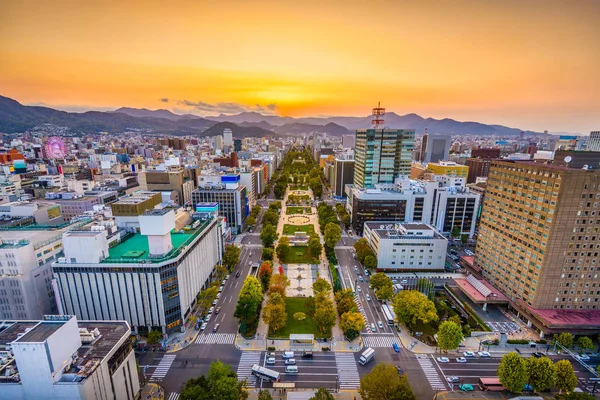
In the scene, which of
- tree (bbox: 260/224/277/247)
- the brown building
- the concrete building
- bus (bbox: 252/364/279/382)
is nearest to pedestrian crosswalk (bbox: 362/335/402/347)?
bus (bbox: 252/364/279/382)

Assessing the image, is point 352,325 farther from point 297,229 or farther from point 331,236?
point 297,229

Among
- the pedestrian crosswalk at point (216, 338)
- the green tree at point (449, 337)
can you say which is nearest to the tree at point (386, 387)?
the green tree at point (449, 337)

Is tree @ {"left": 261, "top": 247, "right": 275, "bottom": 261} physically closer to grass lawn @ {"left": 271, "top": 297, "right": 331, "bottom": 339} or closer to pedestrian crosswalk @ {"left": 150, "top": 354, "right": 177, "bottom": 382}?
grass lawn @ {"left": 271, "top": 297, "right": 331, "bottom": 339}

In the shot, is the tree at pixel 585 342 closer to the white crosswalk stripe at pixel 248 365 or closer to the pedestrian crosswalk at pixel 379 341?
the pedestrian crosswalk at pixel 379 341

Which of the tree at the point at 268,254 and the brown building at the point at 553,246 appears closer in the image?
the brown building at the point at 553,246

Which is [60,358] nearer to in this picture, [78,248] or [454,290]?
[78,248]

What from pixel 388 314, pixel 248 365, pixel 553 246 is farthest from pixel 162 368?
pixel 553 246
